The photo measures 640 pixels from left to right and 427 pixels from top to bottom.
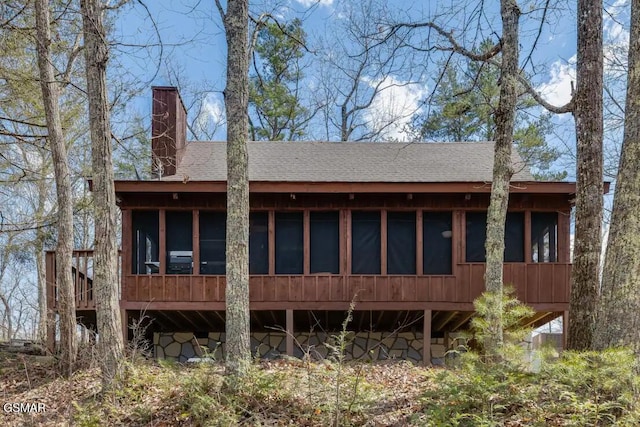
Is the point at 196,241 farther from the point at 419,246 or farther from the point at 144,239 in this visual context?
the point at 419,246

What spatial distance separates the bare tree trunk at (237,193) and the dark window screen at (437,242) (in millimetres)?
5235

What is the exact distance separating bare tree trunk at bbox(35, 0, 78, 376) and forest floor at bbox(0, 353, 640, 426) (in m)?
1.17

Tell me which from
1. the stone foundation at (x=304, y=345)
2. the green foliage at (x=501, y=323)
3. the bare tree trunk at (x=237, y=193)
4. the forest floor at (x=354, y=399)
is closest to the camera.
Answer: the forest floor at (x=354, y=399)

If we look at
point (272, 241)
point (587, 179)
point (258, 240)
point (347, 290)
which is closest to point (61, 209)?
point (258, 240)

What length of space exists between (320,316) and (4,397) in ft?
18.0

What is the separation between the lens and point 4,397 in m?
6.83

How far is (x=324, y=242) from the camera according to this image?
1009 cm

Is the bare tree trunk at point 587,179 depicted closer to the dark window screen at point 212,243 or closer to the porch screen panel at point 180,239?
the dark window screen at point 212,243

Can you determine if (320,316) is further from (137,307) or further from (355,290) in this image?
(137,307)

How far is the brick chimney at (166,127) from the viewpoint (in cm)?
1120

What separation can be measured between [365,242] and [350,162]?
90.8 inches

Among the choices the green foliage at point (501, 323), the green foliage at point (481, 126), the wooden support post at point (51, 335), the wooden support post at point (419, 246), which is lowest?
the wooden support post at point (51, 335)

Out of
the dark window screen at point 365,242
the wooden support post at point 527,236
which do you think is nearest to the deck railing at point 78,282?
the dark window screen at point 365,242

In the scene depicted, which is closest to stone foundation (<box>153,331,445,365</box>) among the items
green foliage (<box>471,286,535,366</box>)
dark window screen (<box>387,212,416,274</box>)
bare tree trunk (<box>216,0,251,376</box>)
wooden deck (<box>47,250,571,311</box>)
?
wooden deck (<box>47,250,571,311</box>)
